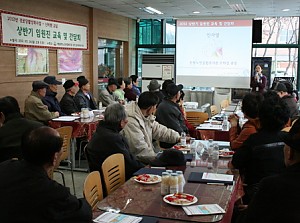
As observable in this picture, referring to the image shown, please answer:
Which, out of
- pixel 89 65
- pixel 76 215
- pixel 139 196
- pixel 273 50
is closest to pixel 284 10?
pixel 273 50

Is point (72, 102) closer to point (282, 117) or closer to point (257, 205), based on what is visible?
point (282, 117)

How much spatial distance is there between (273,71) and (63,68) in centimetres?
612

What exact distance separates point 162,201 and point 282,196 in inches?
34.0

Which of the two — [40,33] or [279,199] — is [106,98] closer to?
[40,33]

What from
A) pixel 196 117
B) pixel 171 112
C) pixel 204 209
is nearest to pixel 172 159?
pixel 204 209

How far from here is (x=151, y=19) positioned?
1162cm

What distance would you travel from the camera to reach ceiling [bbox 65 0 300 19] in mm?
8266

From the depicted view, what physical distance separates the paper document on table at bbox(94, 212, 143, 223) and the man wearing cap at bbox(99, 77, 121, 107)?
235 inches

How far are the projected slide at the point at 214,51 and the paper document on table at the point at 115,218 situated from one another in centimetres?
613

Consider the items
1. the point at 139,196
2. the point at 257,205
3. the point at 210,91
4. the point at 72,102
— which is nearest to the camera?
the point at 257,205

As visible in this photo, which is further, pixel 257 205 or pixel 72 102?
pixel 72 102

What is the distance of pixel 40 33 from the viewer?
7.39 m

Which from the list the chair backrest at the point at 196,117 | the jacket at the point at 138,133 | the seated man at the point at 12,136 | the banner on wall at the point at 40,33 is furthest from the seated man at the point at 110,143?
the banner on wall at the point at 40,33

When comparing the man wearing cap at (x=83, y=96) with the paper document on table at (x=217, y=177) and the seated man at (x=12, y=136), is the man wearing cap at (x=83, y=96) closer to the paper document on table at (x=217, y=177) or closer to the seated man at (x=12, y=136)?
the seated man at (x=12, y=136)
